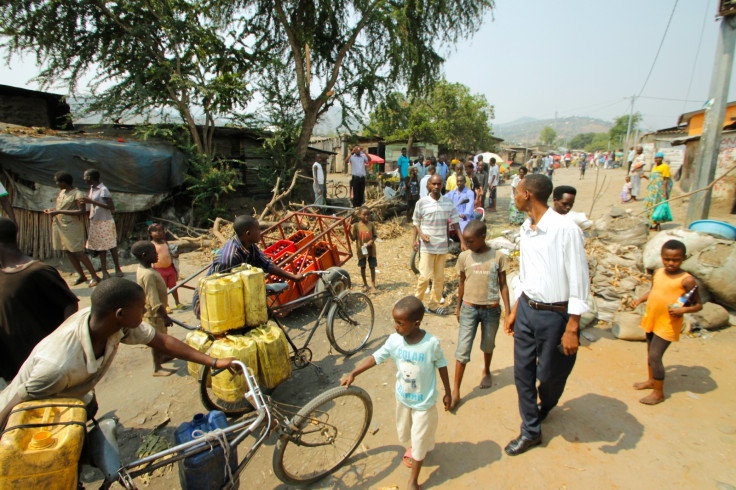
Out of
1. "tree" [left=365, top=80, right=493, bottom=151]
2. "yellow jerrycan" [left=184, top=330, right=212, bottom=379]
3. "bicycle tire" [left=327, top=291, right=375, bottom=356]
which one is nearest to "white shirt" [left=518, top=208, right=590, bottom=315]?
"bicycle tire" [left=327, top=291, right=375, bottom=356]

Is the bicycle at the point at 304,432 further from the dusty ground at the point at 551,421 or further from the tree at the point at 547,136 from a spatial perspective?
the tree at the point at 547,136

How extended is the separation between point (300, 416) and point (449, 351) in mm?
2552

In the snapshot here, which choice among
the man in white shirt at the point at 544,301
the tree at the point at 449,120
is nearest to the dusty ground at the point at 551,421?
the man in white shirt at the point at 544,301

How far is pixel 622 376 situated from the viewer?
398 centimetres

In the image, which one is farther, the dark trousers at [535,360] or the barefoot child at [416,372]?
the dark trousers at [535,360]

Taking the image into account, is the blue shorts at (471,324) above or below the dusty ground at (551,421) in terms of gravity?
above

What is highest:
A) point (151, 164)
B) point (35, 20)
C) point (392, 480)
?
point (35, 20)

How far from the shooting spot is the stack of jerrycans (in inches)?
116

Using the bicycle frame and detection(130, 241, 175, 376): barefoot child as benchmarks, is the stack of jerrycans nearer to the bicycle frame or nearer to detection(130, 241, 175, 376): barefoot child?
the bicycle frame

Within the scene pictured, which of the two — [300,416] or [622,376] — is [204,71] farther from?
[622,376]

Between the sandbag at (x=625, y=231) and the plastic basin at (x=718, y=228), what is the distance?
1.19 meters

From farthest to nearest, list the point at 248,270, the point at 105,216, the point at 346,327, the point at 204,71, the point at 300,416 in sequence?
the point at 204,71
the point at 105,216
the point at 346,327
the point at 248,270
the point at 300,416

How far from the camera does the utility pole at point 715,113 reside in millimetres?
6543

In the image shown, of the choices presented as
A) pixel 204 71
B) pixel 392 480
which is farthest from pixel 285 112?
pixel 392 480
